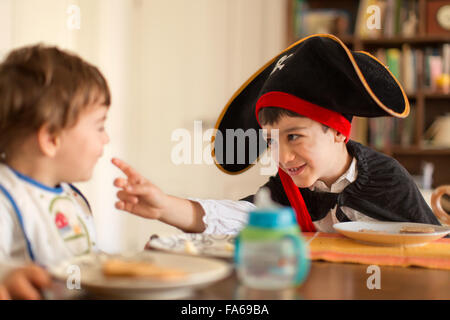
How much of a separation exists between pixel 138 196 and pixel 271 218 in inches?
20.2

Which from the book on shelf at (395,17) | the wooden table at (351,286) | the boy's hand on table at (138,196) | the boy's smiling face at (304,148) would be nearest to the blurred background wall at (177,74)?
the book on shelf at (395,17)

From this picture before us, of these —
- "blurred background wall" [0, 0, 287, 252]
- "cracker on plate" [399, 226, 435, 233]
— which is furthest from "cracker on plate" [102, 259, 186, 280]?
"blurred background wall" [0, 0, 287, 252]

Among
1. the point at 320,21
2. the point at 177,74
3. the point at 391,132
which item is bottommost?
the point at 391,132

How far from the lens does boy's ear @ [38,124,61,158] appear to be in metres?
0.79

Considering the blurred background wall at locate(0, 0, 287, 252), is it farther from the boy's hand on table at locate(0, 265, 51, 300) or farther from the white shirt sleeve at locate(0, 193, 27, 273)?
the boy's hand on table at locate(0, 265, 51, 300)

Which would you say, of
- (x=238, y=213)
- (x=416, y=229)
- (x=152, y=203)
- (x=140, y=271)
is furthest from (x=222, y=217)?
(x=140, y=271)

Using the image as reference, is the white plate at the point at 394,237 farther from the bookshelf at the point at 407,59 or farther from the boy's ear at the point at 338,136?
the bookshelf at the point at 407,59

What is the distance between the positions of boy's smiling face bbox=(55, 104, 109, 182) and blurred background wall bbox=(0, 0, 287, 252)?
226 cm

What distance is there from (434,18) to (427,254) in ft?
8.82

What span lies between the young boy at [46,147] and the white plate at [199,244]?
13 cm

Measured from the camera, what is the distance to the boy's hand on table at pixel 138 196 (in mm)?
871

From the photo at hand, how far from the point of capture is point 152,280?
501mm

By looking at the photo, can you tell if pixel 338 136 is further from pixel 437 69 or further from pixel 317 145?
pixel 437 69
